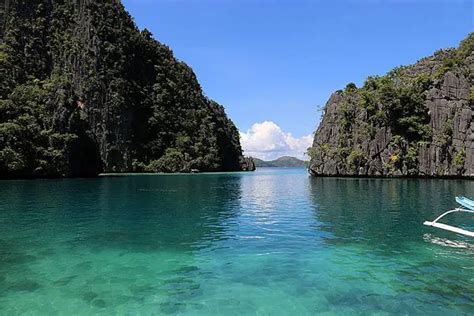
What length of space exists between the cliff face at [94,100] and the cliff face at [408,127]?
174 ft

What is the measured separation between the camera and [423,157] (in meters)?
68.1

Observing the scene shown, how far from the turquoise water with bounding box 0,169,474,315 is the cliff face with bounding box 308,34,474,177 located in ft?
156

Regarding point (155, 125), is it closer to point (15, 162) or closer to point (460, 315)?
point (15, 162)

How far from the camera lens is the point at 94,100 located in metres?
110

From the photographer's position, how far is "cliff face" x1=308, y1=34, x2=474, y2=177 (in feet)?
217

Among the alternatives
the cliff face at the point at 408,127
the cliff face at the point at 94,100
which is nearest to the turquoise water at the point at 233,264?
the cliff face at the point at 408,127

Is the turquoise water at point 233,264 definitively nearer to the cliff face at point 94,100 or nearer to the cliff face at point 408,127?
the cliff face at point 408,127

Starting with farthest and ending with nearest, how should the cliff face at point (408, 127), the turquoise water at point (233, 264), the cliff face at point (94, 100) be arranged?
1. the cliff face at point (94, 100)
2. the cliff face at point (408, 127)
3. the turquoise water at point (233, 264)

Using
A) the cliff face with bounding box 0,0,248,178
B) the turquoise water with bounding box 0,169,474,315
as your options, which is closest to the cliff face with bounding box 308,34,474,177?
the turquoise water with bounding box 0,169,474,315

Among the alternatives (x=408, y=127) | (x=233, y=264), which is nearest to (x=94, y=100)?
(x=408, y=127)

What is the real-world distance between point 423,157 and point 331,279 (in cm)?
6366

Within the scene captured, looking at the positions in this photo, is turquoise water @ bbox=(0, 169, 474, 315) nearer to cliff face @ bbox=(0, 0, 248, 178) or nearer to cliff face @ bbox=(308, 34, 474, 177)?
cliff face @ bbox=(308, 34, 474, 177)

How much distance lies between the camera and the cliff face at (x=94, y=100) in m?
77.9

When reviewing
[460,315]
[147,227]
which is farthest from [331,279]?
[147,227]
